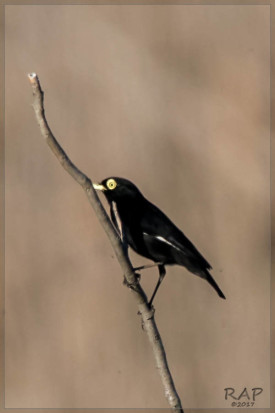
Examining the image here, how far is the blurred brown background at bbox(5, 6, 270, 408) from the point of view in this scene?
195 inches

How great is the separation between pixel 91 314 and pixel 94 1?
76.3 inches

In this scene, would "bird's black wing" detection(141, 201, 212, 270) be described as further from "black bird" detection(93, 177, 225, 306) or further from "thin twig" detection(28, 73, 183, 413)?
"thin twig" detection(28, 73, 183, 413)

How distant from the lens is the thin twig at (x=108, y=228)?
7.38ft

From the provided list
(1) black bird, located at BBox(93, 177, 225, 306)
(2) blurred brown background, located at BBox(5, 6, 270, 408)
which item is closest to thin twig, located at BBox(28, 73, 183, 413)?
(1) black bird, located at BBox(93, 177, 225, 306)

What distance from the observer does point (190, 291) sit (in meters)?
4.98

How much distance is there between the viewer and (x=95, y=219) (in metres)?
5.05

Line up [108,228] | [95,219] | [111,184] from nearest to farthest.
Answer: [108,228] < [111,184] < [95,219]

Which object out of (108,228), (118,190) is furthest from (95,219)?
(108,228)

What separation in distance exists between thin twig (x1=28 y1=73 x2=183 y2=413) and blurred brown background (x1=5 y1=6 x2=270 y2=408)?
2.16 meters

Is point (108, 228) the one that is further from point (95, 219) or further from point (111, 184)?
point (95, 219)

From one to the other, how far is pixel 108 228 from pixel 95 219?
2642 mm

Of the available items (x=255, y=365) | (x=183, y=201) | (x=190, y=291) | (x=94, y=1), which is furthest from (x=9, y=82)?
(x=255, y=365)

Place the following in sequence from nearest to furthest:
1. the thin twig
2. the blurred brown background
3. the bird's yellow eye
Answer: the thin twig → the bird's yellow eye → the blurred brown background

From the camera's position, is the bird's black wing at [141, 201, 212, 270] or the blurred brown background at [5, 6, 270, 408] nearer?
the bird's black wing at [141, 201, 212, 270]
